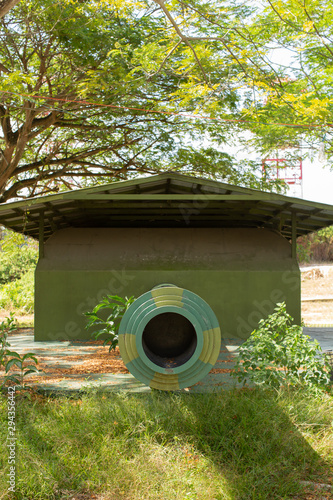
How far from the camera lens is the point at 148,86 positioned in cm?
1203


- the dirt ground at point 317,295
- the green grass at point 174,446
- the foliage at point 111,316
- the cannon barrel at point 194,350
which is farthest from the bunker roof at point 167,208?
the dirt ground at point 317,295

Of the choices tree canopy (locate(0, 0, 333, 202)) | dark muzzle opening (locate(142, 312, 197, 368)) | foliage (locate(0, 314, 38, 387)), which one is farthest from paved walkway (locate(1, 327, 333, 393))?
tree canopy (locate(0, 0, 333, 202))

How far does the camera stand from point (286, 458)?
4168 mm

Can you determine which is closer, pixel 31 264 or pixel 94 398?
pixel 94 398

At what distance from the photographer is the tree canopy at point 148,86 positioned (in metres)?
11.0

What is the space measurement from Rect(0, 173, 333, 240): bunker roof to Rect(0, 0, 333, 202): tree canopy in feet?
7.49

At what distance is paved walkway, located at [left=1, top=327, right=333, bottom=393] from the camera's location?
5.73 metres

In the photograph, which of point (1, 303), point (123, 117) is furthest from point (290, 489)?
point (1, 303)

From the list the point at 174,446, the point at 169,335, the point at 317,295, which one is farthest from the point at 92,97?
the point at 317,295

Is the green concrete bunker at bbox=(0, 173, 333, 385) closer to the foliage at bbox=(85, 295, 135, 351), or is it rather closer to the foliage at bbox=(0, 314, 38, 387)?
the foliage at bbox=(85, 295, 135, 351)

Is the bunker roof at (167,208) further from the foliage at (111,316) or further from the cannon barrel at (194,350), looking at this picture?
the cannon barrel at (194,350)

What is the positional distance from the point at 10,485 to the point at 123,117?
11743 mm

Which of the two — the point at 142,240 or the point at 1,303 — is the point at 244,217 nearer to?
the point at 142,240

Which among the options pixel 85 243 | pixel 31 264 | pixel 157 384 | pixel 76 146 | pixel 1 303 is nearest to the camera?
pixel 157 384
